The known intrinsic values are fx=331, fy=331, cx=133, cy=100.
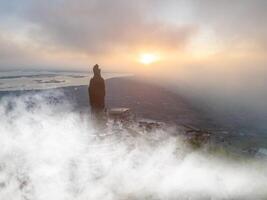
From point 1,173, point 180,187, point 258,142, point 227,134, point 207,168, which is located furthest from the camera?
point 227,134

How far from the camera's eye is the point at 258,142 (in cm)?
14712

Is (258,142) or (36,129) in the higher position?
(36,129)

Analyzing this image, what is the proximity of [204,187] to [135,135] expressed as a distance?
24011 mm

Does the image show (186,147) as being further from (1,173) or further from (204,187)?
(1,173)

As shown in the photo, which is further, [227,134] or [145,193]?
[227,134]

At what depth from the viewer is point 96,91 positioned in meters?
79.2

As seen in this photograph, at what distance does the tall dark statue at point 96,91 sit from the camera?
7881 centimetres

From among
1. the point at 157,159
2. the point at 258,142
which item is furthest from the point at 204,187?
the point at 258,142

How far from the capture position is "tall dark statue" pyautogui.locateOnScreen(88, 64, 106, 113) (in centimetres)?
7881

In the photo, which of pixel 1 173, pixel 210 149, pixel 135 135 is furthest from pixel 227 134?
pixel 1 173

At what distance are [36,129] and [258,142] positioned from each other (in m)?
109

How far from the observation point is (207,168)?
6775 centimetres

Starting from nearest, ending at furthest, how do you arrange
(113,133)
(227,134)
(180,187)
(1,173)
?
(1,173)
(180,187)
(113,133)
(227,134)

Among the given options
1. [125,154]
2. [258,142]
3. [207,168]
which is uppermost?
[125,154]
